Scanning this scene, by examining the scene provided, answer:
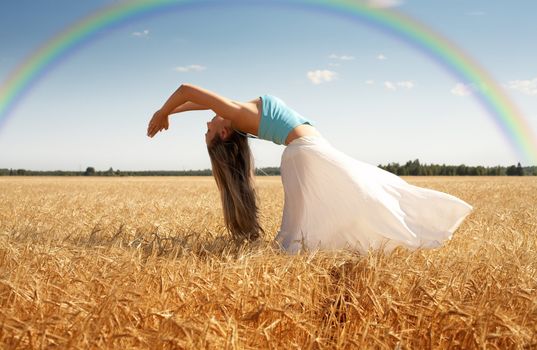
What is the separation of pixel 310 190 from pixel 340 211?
0.36 meters

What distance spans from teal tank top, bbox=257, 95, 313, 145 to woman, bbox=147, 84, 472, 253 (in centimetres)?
1

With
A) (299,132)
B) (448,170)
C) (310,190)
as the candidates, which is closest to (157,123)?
(299,132)

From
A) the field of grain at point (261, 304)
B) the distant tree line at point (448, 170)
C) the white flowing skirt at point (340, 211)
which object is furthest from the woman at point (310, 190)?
the distant tree line at point (448, 170)

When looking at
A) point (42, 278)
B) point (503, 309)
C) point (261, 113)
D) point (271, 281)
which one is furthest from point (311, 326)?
point (261, 113)

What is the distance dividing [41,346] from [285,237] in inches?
112

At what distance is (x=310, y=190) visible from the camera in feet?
14.4

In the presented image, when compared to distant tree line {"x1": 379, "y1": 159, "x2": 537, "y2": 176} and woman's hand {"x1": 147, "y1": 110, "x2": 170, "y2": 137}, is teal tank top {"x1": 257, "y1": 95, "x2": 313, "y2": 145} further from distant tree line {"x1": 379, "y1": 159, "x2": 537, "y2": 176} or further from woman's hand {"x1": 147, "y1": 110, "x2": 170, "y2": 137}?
distant tree line {"x1": 379, "y1": 159, "x2": 537, "y2": 176}

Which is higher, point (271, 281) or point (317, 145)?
point (317, 145)

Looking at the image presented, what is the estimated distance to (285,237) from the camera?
179 inches

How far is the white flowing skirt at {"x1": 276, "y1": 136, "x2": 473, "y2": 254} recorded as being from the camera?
13.9ft

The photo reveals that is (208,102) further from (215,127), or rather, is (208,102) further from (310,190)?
(310,190)

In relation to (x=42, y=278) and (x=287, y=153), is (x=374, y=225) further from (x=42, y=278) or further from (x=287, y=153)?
(x=42, y=278)

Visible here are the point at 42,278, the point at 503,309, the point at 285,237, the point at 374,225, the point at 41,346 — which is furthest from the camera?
the point at 285,237

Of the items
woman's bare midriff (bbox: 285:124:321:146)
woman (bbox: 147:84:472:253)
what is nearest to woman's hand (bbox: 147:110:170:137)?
woman (bbox: 147:84:472:253)
